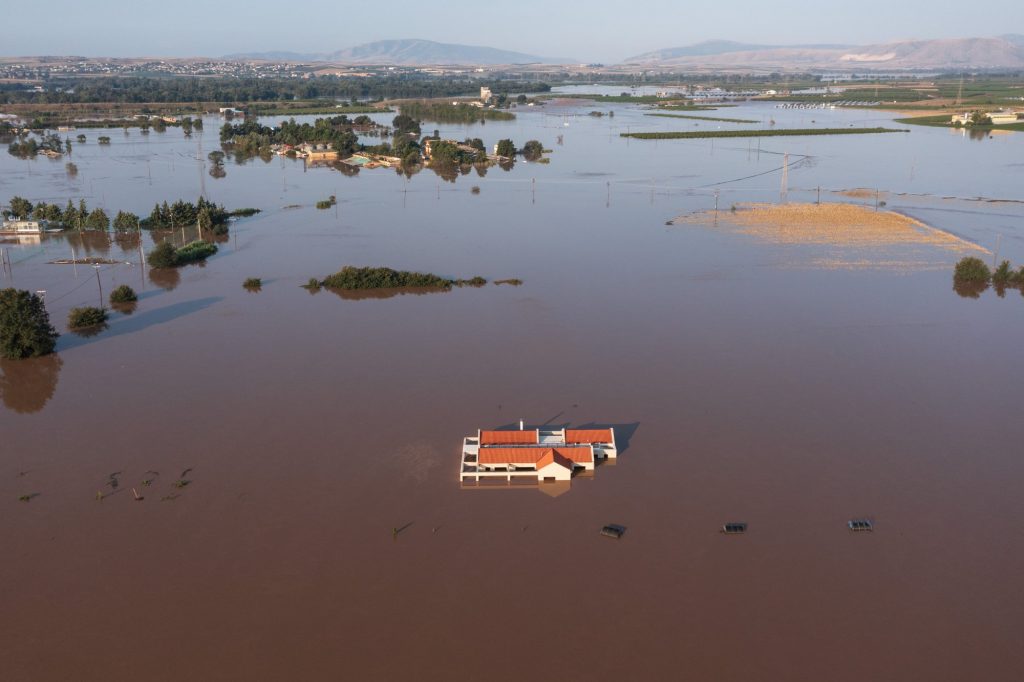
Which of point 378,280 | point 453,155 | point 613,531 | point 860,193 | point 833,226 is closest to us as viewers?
point 613,531

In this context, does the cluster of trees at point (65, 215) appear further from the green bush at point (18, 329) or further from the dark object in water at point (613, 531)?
the dark object in water at point (613, 531)

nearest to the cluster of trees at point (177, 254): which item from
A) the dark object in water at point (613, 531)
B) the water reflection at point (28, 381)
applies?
the water reflection at point (28, 381)

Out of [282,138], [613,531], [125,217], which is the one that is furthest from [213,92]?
[613,531]

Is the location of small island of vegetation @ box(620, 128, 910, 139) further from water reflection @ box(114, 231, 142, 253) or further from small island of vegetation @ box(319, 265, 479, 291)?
small island of vegetation @ box(319, 265, 479, 291)

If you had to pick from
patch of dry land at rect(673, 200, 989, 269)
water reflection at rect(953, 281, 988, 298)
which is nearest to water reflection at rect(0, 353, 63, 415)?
patch of dry land at rect(673, 200, 989, 269)

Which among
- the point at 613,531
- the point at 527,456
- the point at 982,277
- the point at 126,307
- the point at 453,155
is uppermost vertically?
the point at 453,155

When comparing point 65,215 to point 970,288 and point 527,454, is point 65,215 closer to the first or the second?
point 527,454
